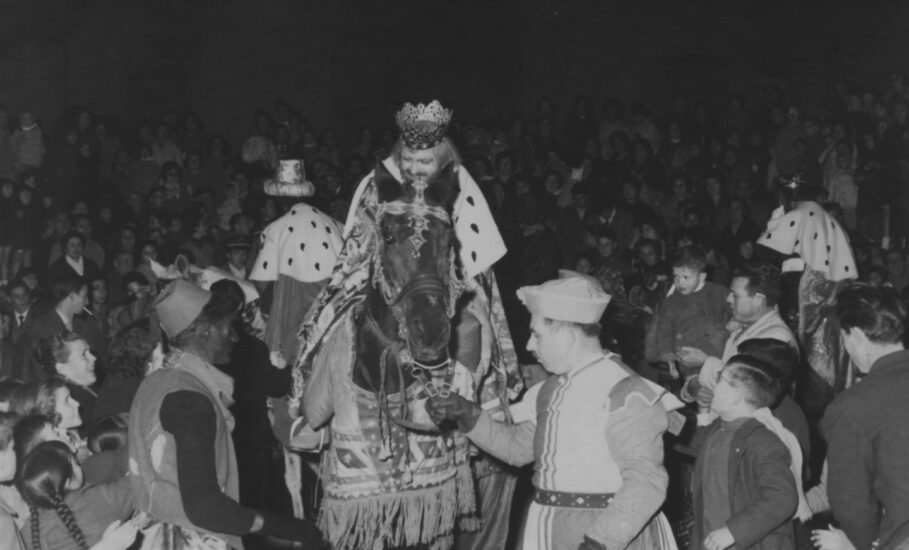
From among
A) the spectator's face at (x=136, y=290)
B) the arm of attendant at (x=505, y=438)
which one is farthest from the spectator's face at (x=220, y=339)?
the spectator's face at (x=136, y=290)

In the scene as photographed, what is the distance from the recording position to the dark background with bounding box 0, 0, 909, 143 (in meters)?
16.9

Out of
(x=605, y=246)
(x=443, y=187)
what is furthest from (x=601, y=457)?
(x=605, y=246)

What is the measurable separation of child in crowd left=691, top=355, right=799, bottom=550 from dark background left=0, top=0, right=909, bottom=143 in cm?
1311

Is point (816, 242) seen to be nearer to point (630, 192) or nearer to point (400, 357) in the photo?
point (400, 357)

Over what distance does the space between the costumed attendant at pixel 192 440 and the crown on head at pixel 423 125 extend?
168 cm

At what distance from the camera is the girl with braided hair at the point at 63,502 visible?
16.4 feet

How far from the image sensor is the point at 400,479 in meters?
5.67

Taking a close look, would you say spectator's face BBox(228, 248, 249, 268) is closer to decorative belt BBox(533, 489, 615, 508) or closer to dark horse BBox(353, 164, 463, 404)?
dark horse BBox(353, 164, 463, 404)

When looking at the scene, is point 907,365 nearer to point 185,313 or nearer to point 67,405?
point 185,313

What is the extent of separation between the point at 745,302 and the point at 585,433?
10.3 feet

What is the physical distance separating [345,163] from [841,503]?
11.6 metres

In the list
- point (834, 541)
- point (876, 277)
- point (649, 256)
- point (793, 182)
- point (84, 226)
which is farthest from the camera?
point (84, 226)

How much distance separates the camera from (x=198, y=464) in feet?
14.3

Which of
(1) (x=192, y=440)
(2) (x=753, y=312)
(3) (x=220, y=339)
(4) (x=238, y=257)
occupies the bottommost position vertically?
(4) (x=238, y=257)
